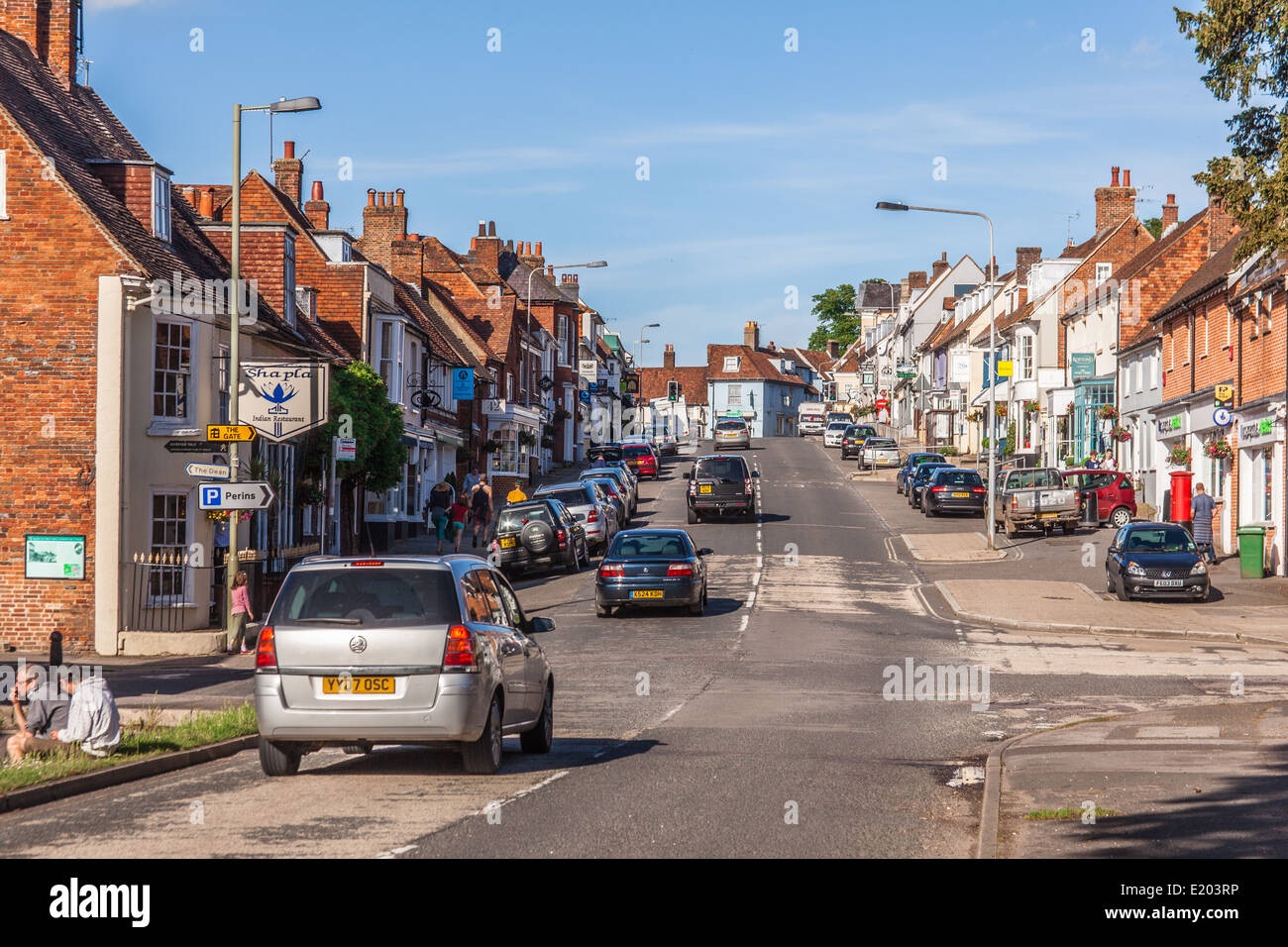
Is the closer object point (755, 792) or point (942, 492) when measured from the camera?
point (755, 792)

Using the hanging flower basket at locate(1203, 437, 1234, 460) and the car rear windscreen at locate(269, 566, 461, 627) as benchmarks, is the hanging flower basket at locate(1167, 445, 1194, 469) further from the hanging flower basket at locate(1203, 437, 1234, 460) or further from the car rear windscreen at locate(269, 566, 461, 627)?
the car rear windscreen at locate(269, 566, 461, 627)

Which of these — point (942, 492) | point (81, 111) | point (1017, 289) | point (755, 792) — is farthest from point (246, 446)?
point (1017, 289)

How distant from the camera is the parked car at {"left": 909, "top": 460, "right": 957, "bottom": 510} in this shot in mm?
53969

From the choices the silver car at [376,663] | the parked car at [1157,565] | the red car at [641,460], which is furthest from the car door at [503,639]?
the red car at [641,460]

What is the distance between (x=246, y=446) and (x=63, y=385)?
4.57 m

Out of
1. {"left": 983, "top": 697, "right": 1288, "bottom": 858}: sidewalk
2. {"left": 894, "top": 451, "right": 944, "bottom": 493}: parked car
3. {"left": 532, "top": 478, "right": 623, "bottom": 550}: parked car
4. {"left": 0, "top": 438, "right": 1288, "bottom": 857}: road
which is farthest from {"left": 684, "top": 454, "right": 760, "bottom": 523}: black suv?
{"left": 983, "top": 697, "right": 1288, "bottom": 858}: sidewalk

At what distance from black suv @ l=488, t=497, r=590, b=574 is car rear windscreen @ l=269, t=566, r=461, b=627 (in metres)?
23.2

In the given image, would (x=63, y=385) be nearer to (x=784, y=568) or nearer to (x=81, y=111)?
(x=81, y=111)

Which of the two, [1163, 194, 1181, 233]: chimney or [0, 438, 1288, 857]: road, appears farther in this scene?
[1163, 194, 1181, 233]: chimney

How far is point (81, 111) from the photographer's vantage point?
30656mm

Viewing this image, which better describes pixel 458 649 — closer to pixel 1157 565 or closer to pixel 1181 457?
pixel 1157 565

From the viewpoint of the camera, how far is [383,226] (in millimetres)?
60719

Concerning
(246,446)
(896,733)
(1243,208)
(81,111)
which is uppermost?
(81,111)

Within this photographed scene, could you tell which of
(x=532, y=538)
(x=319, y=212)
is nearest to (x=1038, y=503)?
(x=532, y=538)
